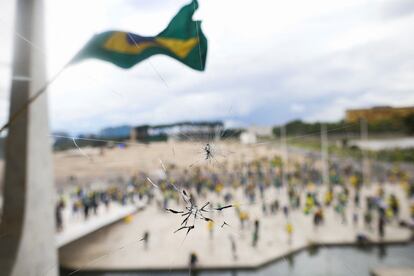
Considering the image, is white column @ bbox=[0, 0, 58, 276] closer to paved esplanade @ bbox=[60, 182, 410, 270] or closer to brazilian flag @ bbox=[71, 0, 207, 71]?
brazilian flag @ bbox=[71, 0, 207, 71]

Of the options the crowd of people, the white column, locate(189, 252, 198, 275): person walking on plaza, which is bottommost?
locate(189, 252, 198, 275): person walking on plaza

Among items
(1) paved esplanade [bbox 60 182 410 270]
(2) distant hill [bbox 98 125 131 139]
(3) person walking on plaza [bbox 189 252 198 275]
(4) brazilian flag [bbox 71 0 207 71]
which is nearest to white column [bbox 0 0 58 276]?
(2) distant hill [bbox 98 125 131 139]

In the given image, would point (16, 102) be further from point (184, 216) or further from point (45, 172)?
point (184, 216)

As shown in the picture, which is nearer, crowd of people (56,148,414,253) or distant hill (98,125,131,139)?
distant hill (98,125,131,139)

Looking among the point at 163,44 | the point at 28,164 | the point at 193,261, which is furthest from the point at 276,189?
the point at 163,44

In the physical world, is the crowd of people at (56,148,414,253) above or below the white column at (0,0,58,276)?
below

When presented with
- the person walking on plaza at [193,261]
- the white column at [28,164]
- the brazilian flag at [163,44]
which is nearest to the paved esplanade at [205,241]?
the person walking on plaza at [193,261]

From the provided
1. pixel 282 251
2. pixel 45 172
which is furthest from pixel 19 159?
pixel 282 251
